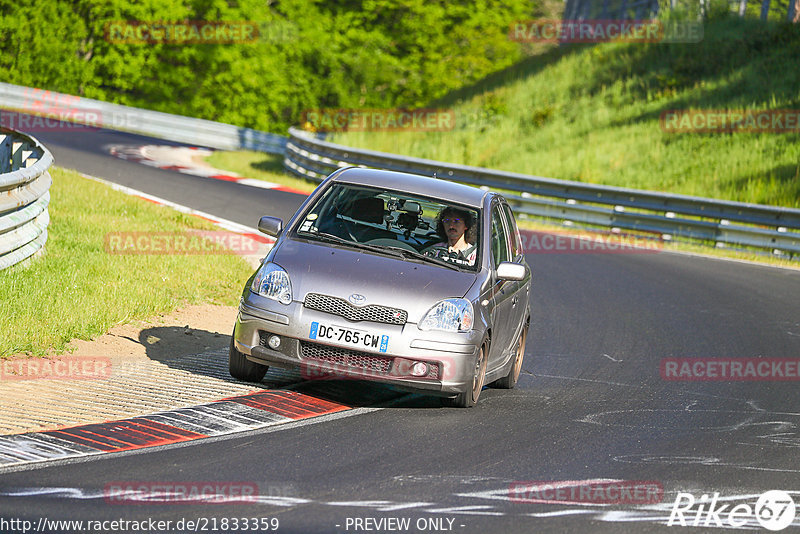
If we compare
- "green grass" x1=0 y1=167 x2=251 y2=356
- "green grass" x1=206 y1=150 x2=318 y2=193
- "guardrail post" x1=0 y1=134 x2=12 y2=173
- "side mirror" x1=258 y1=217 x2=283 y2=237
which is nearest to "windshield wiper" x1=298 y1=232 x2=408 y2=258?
"side mirror" x1=258 y1=217 x2=283 y2=237

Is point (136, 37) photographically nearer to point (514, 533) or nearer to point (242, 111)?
point (242, 111)

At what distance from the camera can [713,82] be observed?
111 feet

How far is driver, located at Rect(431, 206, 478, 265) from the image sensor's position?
29.9ft

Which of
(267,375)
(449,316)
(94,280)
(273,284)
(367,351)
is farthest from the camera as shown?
(94,280)

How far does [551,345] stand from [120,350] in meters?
4.64

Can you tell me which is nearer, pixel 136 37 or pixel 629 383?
pixel 629 383

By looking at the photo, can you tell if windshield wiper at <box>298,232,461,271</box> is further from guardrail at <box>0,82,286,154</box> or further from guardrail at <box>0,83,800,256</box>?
guardrail at <box>0,82,286,154</box>

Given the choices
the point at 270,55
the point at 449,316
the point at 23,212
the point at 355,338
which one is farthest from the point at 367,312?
the point at 270,55

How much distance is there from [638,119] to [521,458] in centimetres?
2760

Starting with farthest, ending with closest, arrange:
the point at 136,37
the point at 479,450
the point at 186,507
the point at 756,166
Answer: the point at 136,37, the point at 756,166, the point at 479,450, the point at 186,507

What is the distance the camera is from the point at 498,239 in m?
9.65

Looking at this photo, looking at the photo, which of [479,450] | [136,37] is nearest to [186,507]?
[479,450]

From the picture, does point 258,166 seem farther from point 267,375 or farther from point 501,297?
point 501,297

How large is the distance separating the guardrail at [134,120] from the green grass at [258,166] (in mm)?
5407
